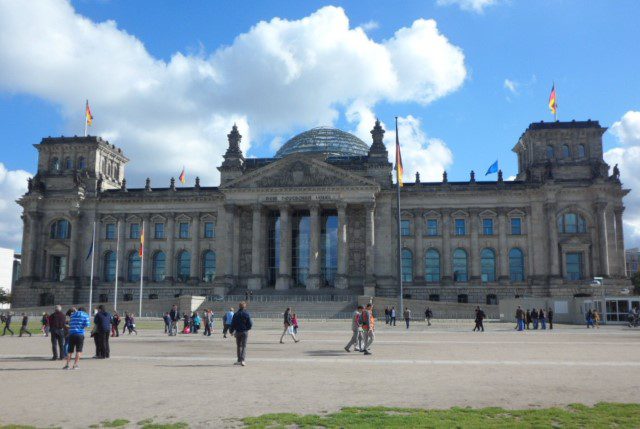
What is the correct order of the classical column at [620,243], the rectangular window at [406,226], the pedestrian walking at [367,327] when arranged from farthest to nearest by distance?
the rectangular window at [406,226]
the classical column at [620,243]
the pedestrian walking at [367,327]

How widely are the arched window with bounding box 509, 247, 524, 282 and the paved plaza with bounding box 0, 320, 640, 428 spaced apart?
165ft

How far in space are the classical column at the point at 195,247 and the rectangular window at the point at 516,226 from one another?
42.2m

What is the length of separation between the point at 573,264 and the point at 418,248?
761 inches

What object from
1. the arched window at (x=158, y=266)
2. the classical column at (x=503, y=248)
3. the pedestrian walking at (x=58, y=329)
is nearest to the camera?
the pedestrian walking at (x=58, y=329)

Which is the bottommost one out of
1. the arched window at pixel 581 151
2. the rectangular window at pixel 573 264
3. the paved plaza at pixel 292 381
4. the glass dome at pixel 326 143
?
the paved plaza at pixel 292 381

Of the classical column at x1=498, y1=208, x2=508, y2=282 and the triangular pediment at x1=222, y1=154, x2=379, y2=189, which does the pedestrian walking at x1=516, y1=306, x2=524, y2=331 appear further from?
the triangular pediment at x1=222, y1=154, x2=379, y2=189

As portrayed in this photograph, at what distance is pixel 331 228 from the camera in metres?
78.3

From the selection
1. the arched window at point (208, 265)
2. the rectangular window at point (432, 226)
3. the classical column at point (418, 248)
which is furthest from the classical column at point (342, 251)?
the arched window at point (208, 265)

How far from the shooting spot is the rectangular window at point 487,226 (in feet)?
252

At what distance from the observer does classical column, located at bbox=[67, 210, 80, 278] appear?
263 feet

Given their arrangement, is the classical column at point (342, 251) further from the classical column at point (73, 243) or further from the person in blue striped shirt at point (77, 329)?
the person in blue striped shirt at point (77, 329)

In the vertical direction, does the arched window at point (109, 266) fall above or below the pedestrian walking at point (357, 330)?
above

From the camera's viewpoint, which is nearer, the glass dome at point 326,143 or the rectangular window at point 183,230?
the rectangular window at point 183,230

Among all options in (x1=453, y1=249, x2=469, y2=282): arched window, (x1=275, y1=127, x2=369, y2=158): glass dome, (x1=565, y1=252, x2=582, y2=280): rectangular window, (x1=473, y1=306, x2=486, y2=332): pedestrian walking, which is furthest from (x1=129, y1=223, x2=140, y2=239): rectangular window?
(x1=565, y1=252, x2=582, y2=280): rectangular window
